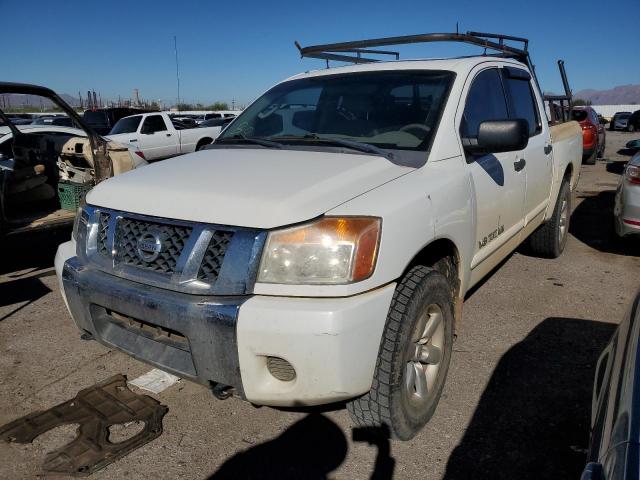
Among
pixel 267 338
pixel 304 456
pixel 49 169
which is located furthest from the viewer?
pixel 49 169

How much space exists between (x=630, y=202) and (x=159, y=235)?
4619 mm

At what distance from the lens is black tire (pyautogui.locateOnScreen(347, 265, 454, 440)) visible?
2.14 metres

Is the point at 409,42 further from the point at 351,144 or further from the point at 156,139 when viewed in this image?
the point at 156,139

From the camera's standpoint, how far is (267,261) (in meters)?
1.99

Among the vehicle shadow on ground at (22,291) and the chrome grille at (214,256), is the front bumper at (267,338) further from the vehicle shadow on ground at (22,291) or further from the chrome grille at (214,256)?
the vehicle shadow on ground at (22,291)

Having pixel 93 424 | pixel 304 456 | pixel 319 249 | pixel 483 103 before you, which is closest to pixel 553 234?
pixel 483 103

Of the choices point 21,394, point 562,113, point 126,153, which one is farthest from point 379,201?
point 562,113

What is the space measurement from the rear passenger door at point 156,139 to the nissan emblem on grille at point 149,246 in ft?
37.6

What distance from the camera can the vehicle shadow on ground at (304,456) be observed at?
A: 227cm

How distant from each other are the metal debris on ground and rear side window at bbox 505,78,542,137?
326 cm

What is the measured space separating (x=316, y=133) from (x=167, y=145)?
37.0 feet

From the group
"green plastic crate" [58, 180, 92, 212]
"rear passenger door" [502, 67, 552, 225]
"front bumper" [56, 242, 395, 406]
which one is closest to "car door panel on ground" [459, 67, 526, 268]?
"rear passenger door" [502, 67, 552, 225]

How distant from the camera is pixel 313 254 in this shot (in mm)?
1995

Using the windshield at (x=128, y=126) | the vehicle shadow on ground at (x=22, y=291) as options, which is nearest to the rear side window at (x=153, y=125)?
the windshield at (x=128, y=126)
